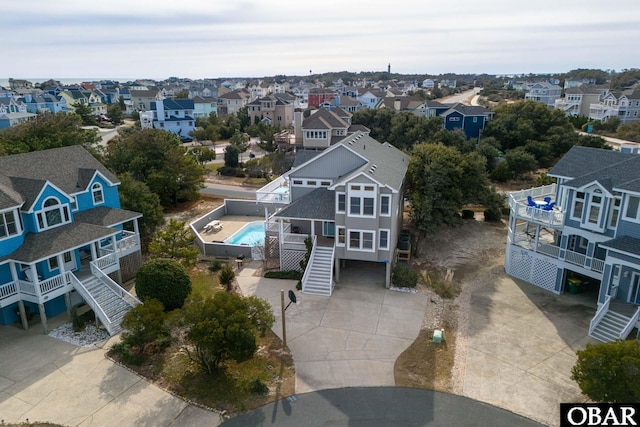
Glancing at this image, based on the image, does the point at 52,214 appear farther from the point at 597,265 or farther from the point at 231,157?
the point at 231,157

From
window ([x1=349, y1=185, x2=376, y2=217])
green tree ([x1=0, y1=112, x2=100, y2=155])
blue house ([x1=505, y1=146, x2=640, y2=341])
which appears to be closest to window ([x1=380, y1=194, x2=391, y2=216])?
window ([x1=349, y1=185, x2=376, y2=217])

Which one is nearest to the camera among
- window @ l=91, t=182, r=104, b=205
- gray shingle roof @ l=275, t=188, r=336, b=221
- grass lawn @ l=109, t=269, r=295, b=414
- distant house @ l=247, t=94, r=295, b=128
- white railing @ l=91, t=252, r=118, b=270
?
grass lawn @ l=109, t=269, r=295, b=414

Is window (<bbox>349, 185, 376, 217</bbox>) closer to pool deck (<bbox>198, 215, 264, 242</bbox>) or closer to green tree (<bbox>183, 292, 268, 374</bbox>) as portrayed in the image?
green tree (<bbox>183, 292, 268, 374</bbox>)

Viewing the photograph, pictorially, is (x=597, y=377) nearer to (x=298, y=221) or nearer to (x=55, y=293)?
(x=298, y=221)

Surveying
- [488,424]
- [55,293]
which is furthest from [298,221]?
[488,424]

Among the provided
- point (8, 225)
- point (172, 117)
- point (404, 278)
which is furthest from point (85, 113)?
point (404, 278)
